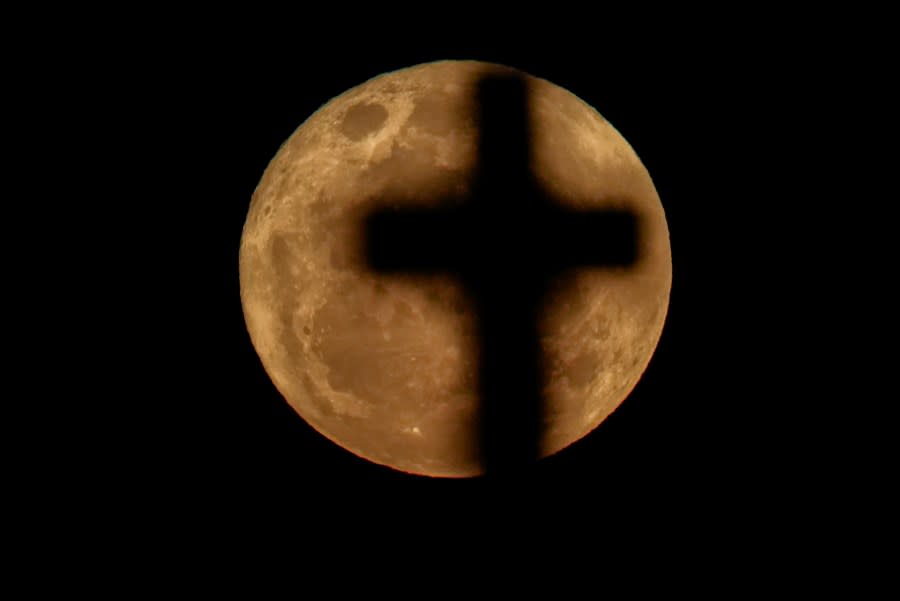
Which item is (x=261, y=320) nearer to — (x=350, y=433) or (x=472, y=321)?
(x=350, y=433)

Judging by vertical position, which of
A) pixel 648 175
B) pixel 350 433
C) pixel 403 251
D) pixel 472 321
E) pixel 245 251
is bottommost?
pixel 350 433

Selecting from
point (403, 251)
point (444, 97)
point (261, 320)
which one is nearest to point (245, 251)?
point (261, 320)

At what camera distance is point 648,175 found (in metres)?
2.62

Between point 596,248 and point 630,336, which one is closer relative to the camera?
point 596,248

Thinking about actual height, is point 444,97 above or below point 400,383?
above

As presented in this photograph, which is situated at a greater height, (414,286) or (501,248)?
(501,248)

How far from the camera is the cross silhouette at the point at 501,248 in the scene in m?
2.06

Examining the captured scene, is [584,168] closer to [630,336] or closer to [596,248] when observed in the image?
Answer: [596,248]

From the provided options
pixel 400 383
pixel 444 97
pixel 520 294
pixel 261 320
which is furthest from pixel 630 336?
pixel 261 320

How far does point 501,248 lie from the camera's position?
207 cm

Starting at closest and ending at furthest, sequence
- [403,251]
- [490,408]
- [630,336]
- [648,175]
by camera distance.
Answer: [403,251], [490,408], [630,336], [648,175]

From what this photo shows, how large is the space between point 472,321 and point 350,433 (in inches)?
30.2

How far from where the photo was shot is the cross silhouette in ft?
6.75

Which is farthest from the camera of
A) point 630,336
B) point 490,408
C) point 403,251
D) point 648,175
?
point 648,175
